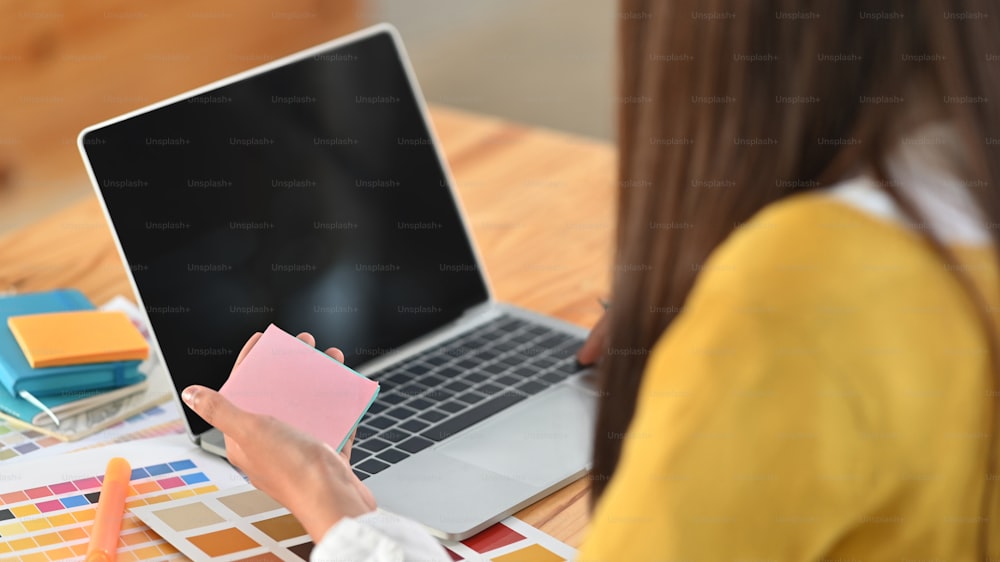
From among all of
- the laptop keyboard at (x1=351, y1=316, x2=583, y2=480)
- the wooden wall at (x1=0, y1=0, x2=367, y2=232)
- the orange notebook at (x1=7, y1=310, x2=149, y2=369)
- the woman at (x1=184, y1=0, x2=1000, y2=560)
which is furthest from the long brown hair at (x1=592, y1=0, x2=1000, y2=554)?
the wooden wall at (x1=0, y1=0, x2=367, y2=232)

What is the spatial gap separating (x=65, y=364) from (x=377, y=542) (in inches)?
18.0

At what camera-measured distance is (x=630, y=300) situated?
2.42ft

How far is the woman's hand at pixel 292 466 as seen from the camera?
796 millimetres

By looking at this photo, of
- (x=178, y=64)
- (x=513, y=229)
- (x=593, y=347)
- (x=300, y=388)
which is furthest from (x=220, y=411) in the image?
(x=178, y=64)

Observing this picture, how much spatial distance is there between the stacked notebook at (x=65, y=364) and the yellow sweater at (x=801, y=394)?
2.03ft

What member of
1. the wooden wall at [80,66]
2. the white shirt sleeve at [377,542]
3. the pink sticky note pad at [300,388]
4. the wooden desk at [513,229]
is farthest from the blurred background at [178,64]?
the white shirt sleeve at [377,542]

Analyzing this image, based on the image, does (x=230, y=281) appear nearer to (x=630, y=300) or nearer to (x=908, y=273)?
(x=630, y=300)

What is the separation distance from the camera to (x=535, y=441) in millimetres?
1005

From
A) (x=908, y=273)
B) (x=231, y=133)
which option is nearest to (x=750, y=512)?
(x=908, y=273)

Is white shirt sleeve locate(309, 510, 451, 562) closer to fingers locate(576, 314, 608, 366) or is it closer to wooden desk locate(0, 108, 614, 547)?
fingers locate(576, 314, 608, 366)

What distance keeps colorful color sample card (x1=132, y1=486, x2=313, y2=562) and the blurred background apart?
4.92 feet

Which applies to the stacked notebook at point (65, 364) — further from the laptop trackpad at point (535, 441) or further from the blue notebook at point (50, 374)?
the laptop trackpad at point (535, 441)

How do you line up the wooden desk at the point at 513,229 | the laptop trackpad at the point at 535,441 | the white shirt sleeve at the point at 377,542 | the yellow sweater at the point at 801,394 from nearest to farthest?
the yellow sweater at the point at 801,394 → the white shirt sleeve at the point at 377,542 → the laptop trackpad at the point at 535,441 → the wooden desk at the point at 513,229

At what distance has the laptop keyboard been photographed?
1.00 m
